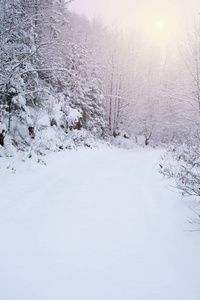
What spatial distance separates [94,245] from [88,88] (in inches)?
533

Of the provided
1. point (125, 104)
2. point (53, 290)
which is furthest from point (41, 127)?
point (125, 104)

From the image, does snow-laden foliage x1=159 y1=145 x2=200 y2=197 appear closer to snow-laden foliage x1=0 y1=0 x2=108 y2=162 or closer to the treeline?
the treeline

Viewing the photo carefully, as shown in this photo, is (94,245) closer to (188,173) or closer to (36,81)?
(188,173)

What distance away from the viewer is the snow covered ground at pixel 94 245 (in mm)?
1519

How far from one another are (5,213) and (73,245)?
1304 millimetres

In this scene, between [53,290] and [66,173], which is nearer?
[53,290]

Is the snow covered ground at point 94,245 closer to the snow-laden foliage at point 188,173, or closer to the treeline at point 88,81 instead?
the snow-laden foliage at point 188,173

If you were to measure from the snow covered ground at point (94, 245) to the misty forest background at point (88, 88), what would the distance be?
3.32 ft

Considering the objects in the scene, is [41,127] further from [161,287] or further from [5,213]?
[161,287]

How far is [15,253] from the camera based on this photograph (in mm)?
1878

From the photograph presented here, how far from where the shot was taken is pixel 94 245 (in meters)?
2.11

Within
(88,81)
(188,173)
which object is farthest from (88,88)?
(188,173)

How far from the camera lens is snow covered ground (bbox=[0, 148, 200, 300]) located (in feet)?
4.98

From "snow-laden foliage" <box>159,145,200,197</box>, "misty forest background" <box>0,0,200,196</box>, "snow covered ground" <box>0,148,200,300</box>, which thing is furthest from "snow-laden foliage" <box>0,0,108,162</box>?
"snow-laden foliage" <box>159,145,200,197</box>
